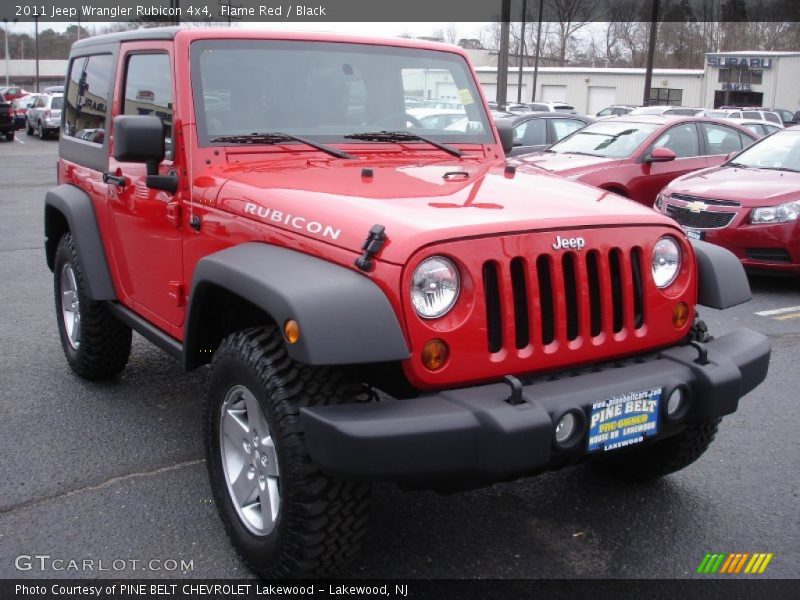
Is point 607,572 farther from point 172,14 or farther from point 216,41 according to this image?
point 172,14

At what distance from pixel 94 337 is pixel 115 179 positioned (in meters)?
1.00

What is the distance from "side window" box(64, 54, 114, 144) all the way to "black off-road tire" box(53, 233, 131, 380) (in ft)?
2.07

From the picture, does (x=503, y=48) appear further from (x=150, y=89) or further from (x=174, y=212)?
(x=174, y=212)

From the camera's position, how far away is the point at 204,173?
355 cm

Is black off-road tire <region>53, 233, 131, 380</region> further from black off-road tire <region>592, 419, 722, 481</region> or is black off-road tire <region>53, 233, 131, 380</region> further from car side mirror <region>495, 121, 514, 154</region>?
black off-road tire <region>592, 419, 722, 481</region>

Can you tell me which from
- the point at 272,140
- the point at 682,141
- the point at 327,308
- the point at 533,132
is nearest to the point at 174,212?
the point at 272,140

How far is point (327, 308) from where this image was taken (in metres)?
2.49

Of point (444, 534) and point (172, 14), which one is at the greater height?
point (172, 14)

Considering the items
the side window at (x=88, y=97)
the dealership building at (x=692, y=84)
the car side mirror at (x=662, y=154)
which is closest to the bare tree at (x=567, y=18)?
the dealership building at (x=692, y=84)

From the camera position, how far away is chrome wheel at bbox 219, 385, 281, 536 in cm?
288

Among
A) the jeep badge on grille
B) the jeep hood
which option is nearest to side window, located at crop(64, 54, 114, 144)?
the jeep hood

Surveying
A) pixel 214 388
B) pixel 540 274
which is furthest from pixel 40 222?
pixel 540 274

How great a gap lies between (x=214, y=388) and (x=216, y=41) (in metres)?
1.64

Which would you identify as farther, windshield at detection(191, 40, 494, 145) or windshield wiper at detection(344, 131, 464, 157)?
windshield wiper at detection(344, 131, 464, 157)
